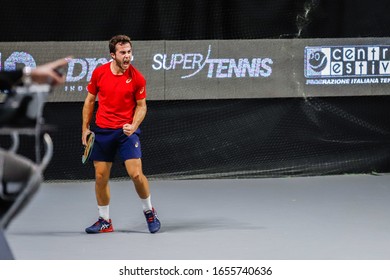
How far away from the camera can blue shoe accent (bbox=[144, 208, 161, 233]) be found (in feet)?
20.2

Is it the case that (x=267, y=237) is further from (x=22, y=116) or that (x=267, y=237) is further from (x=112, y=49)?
(x=22, y=116)

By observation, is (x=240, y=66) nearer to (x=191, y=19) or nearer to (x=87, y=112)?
(x=191, y=19)

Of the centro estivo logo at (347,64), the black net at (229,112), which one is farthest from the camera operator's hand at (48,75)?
the centro estivo logo at (347,64)

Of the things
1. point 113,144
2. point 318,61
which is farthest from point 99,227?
point 318,61

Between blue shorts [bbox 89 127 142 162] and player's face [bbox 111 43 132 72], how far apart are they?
0.46 metres

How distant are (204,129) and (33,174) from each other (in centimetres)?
674

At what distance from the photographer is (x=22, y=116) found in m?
1.83

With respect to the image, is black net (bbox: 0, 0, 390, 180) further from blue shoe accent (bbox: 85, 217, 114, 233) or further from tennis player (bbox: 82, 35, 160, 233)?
tennis player (bbox: 82, 35, 160, 233)

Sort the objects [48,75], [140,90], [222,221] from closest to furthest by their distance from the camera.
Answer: [48,75]
[140,90]
[222,221]

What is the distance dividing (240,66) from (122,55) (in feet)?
10.2

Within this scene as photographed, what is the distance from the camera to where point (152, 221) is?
6172 millimetres

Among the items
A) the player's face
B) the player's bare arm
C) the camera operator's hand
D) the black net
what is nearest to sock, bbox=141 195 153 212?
the player's bare arm

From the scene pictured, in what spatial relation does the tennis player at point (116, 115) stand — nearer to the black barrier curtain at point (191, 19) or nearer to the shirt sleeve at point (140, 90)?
the shirt sleeve at point (140, 90)

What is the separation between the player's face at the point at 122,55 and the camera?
222 inches
